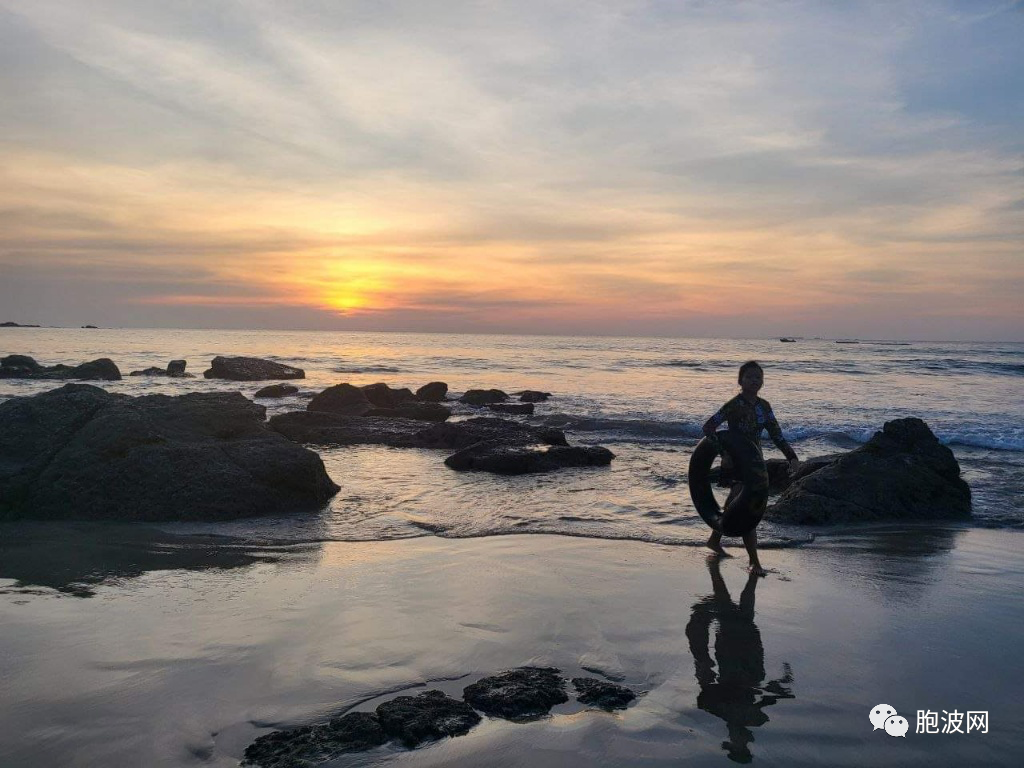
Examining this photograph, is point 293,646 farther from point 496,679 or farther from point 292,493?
point 292,493

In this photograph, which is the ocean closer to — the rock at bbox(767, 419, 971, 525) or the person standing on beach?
the rock at bbox(767, 419, 971, 525)

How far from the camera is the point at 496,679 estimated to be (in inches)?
158

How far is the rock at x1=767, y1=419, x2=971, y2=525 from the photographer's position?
A: 359 inches

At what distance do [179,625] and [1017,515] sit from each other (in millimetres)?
10219

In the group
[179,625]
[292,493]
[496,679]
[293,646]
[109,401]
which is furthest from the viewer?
[109,401]

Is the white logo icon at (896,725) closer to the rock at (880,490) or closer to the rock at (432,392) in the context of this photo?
the rock at (880,490)

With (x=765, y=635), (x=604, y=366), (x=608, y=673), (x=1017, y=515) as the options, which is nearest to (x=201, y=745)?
(x=608, y=673)

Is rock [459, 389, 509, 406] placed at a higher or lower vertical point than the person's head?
lower

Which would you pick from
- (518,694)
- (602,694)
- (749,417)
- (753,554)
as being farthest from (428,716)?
(749,417)

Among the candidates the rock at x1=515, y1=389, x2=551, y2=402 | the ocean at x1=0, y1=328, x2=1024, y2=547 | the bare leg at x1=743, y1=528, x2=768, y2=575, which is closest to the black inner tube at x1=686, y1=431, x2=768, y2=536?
the bare leg at x1=743, y1=528, x2=768, y2=575

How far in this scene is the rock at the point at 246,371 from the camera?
34784 mm

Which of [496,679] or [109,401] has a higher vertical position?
[109,401]

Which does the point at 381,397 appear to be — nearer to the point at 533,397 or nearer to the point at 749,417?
the point at 533,397

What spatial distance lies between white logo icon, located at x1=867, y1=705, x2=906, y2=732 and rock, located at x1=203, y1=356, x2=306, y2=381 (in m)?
34.3
